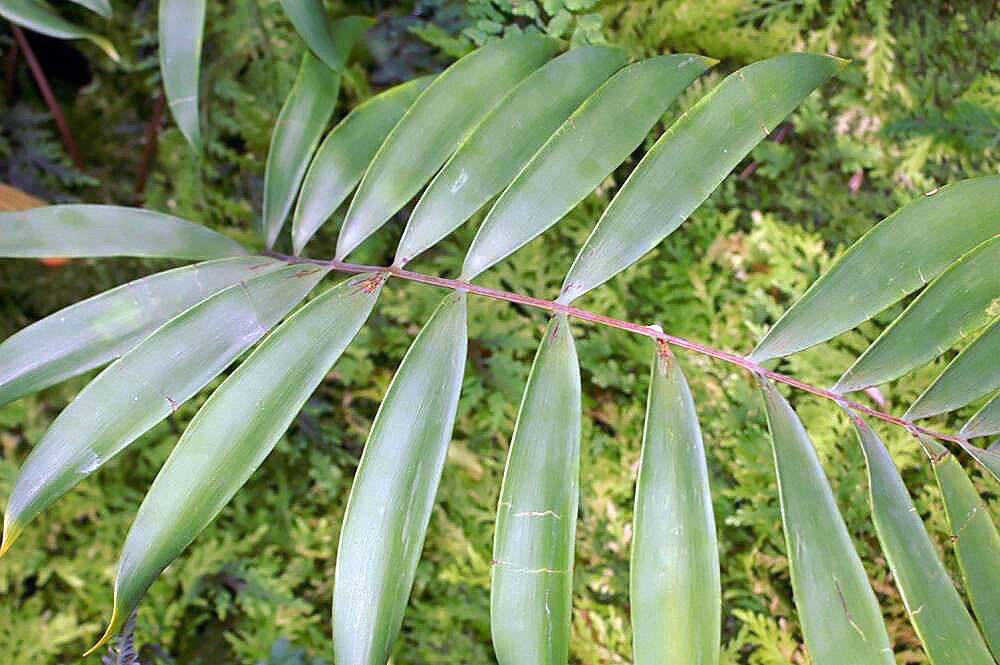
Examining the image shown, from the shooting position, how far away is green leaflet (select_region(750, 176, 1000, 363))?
2.15ft

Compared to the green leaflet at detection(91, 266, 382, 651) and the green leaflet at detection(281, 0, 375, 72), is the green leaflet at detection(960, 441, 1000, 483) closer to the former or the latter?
the green leaflet at detection(91, 266, 382, 651)

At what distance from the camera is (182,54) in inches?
35.3

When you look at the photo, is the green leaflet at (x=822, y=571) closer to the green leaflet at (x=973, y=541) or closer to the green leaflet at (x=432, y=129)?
the green leaflet at (x=973, y=541)

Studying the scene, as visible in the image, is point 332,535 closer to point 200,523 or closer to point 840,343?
point 200,523

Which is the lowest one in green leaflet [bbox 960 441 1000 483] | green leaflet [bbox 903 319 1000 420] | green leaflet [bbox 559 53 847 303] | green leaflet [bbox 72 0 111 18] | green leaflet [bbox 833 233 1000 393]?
green leaflet [bbox 960 441 1000 483]

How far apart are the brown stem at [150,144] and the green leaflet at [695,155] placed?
85cm

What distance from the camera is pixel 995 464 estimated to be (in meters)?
0.67

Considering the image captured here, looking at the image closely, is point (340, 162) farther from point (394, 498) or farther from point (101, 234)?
point (394, 498)

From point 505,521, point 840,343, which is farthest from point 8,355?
point 840,343

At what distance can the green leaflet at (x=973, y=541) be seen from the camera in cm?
63

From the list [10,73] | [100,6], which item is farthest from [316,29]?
[10,73]

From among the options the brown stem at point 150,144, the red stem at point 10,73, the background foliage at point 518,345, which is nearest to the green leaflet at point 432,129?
the background foliage at point 518,345

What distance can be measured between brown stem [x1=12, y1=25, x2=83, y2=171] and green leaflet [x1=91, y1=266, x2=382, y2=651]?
0.81 meters

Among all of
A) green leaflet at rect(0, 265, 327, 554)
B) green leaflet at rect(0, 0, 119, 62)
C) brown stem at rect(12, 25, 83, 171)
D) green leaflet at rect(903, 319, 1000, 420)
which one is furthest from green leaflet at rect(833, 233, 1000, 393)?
brown stem at rect(12, 25, 83, 171)
